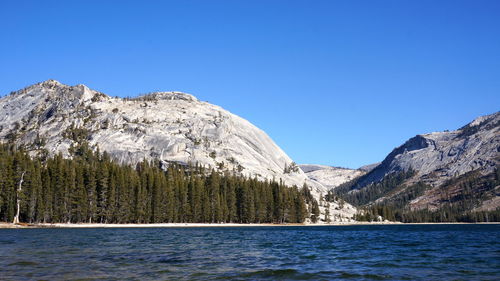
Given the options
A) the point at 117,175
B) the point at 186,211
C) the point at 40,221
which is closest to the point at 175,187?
the point at 186,211

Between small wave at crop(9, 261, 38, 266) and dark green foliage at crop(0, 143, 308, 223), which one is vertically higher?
dark green foliage at crop(0, 143, 308, 223)

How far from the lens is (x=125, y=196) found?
146m

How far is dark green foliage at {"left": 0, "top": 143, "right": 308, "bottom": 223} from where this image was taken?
123 m

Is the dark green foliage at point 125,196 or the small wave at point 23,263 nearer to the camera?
the small wave at point 23,263

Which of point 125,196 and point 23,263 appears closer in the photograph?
point 23,263

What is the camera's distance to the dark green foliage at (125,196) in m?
123

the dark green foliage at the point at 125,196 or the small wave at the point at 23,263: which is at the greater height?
the dark green foliage at the point at 125,196

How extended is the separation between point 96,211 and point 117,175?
13889 mm

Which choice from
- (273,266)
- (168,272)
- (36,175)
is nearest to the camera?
(168,272)

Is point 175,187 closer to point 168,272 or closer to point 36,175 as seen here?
point 36,175

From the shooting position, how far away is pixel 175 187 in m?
166

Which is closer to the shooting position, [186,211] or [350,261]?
[350,261]

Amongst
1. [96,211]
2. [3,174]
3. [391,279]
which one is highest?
[3,174]

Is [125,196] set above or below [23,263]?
above
